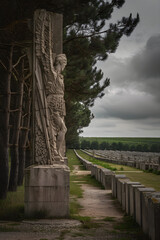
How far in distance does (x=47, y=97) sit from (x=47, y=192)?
2.50 metres

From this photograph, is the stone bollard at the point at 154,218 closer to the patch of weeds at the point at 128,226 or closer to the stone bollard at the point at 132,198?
the patch of weeds at the point at 128,226

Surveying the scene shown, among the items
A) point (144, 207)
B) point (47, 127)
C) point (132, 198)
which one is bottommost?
point (132, 198)

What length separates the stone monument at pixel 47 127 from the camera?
7.26 m

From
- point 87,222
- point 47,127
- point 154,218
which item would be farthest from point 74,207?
point 154,218

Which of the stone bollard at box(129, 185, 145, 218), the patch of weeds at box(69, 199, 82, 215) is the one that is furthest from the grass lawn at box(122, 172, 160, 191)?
the stone bollard at box(129, 185, 145, 218)

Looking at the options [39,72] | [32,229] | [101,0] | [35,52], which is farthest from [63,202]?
[101,0]

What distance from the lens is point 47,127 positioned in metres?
7.73

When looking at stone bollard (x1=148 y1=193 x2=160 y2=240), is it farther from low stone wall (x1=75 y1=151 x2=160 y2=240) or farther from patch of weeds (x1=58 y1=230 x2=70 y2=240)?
patch of weeds (x1=58 y1=230 x2=70 y2=240)

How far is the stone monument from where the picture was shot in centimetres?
726

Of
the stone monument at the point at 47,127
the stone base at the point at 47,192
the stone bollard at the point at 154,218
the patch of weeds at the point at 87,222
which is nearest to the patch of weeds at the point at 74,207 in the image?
the patch of weeds at the point at 87,222

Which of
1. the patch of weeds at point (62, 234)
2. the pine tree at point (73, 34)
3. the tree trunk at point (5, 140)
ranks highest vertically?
the pine tree at point (73, 34)

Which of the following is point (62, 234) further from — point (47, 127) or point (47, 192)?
point (47, 127)

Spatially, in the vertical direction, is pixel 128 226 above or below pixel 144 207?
below

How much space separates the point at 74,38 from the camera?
11.6m
